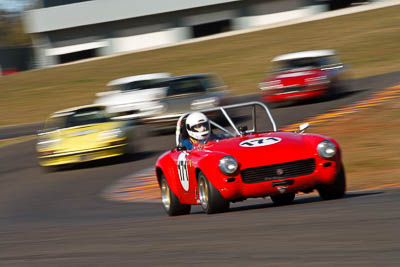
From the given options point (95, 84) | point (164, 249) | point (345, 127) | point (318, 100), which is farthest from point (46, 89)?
point (164, 249)

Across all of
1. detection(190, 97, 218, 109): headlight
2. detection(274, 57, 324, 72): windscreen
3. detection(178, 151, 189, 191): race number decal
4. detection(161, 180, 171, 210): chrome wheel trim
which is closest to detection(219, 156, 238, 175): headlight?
detection(178, 151, 189, 191): race number decal

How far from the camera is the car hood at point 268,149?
7.96m

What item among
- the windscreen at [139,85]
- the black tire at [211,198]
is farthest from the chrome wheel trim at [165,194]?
the windscreen at [139,85]

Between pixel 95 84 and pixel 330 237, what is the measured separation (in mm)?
38435

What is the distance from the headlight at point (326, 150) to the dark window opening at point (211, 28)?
159 feet

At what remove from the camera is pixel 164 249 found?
6.16 meters

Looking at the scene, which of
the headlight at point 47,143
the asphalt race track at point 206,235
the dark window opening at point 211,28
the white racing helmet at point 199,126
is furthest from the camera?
the dark window opening at point 211,28

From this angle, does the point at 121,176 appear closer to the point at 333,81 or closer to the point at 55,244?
the point at 55,244

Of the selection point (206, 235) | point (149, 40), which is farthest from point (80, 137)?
point (149, 40)

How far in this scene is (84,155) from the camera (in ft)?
55.4

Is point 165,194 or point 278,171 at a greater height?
point 278,171

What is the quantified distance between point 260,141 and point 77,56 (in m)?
51.6

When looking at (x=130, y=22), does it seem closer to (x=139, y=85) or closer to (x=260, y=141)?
(x=139, y=85)

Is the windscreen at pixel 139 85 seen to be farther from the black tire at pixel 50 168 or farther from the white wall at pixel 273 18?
the white wall at pixel 273 18
